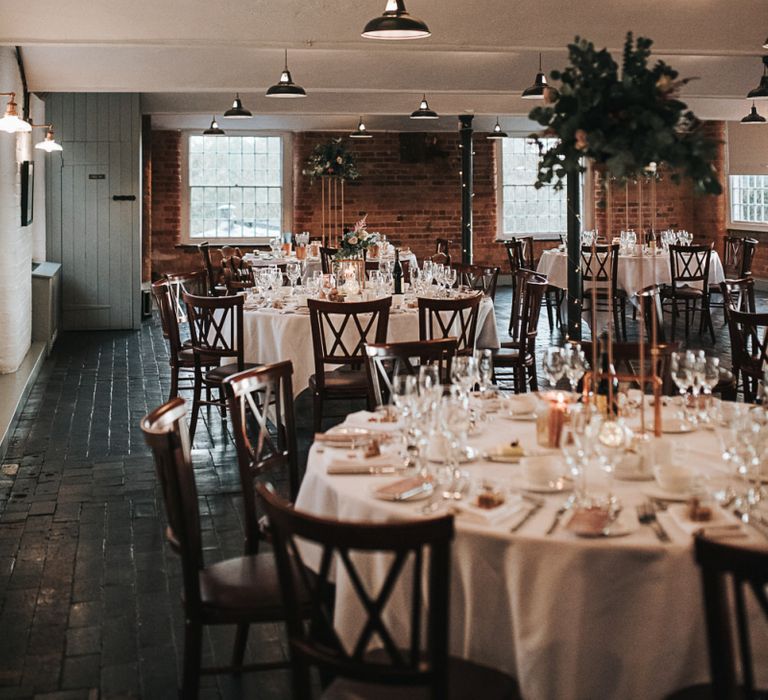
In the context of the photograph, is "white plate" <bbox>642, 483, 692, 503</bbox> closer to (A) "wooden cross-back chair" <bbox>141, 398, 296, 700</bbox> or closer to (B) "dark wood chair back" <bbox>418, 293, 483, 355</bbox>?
(A) "wooden cross-back chair" <bbox>141, 398, 296, 700</bbox>

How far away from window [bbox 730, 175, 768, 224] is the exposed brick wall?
13.1ft

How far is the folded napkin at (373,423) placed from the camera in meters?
3.72

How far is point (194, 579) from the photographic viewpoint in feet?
9.80

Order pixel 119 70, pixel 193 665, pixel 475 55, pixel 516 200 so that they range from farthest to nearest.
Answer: pixel 516 200, pixel 475 55, pixel 119 70, pixel 193 665

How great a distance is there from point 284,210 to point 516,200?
13.6 ft

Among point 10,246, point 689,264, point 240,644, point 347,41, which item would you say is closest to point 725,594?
point 240,644

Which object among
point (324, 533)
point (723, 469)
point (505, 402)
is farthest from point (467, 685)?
point (505, 402)

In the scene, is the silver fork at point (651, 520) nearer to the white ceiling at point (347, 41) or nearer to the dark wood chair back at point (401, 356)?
the dark wood chair back at point (401, 356)

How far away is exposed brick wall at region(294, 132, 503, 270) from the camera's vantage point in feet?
55.7

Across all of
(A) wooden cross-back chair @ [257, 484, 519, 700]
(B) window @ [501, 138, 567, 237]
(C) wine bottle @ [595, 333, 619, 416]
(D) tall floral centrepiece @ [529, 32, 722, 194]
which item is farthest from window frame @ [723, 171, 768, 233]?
(A) wooden cross-back chair @ [257, 484, 519, 700]

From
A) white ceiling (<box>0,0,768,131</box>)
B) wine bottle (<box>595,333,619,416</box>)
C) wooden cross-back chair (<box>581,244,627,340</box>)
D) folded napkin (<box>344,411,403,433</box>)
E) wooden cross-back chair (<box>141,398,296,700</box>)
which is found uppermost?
white ceiling (<box>0,0,768,131</box>)

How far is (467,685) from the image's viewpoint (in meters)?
2.48

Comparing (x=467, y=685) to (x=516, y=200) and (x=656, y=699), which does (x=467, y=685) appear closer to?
(x=656, y=699)

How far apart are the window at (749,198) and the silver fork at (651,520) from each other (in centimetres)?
1459
